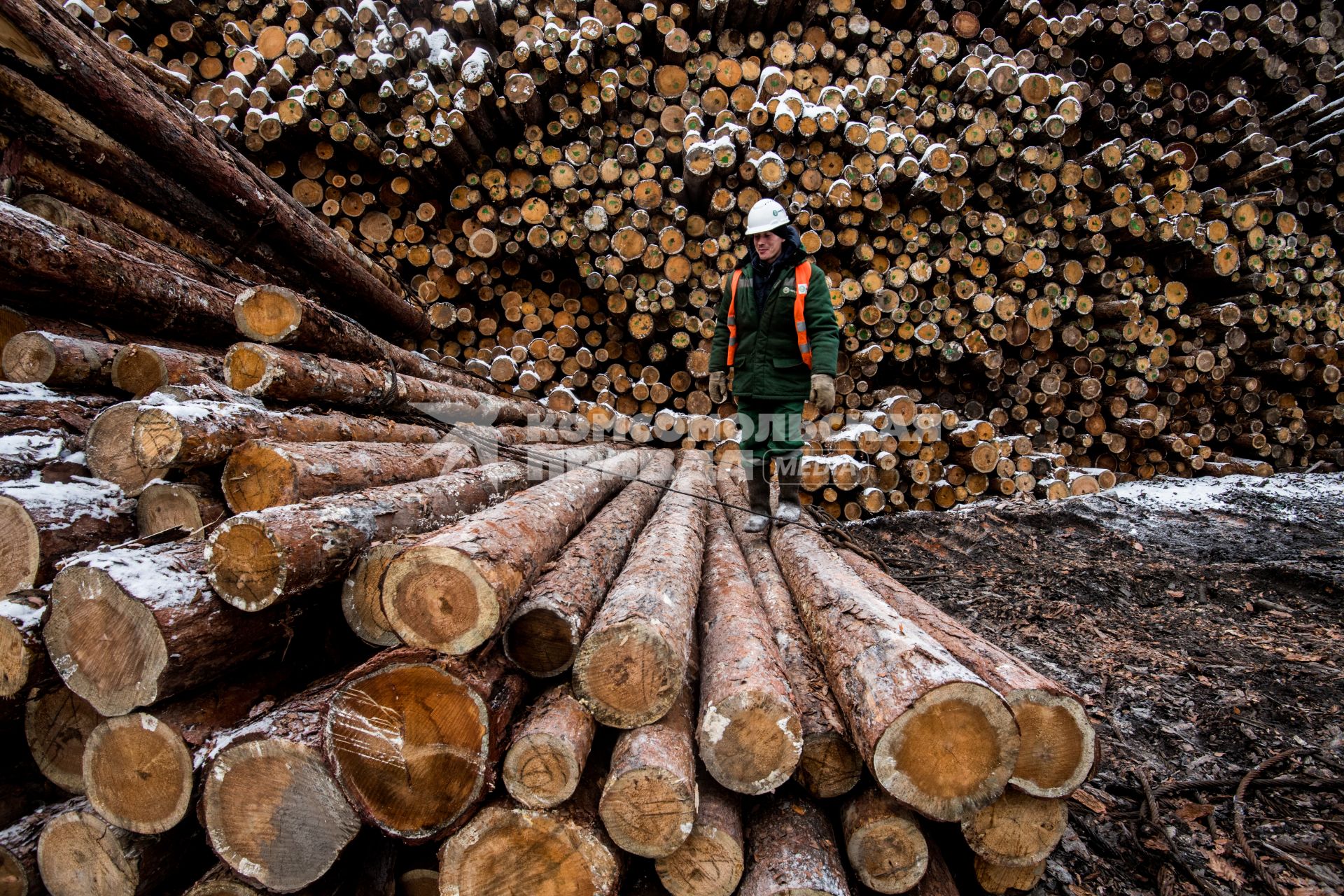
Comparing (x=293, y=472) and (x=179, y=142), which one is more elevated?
(x=179, y=142)

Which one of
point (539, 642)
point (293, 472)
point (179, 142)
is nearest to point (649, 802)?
point (539, 642)

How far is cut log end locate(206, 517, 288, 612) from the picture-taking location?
1404 mm

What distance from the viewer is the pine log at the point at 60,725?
5.17ft

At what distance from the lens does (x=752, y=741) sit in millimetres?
1427

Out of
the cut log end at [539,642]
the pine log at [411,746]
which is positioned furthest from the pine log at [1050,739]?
the pine log at [411,746]

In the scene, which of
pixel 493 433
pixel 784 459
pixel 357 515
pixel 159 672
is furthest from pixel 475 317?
pixel 159 672

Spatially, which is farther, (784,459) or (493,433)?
(493,433)

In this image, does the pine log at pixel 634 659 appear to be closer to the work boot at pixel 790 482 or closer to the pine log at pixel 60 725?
the pine log at pixel 60 725

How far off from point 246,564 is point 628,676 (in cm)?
99

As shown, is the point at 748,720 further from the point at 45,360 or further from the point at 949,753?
the point at 45,360

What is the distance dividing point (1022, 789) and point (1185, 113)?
25.1 feet

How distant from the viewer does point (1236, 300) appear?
5781 mm

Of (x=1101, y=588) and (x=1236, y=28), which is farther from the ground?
(x=1236, y=28)

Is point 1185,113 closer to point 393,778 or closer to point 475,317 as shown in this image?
point 475,317
